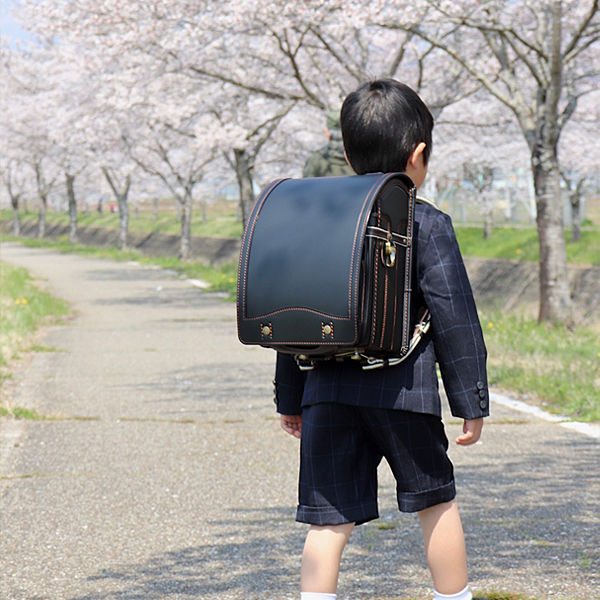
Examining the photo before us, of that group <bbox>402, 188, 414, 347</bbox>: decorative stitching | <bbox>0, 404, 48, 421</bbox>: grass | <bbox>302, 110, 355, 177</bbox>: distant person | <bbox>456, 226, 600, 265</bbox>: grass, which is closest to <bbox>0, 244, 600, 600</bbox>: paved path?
<bbox>0, 404, 48, 421</bbox>: grass

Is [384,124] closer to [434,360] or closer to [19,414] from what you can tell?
[434,360]

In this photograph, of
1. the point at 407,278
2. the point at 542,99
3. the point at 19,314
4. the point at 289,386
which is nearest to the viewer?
the point at 407,278

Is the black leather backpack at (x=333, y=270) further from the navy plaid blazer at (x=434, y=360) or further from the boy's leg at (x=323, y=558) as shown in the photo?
the boy's leg at (x=323, y=558)

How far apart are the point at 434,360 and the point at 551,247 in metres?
8.44

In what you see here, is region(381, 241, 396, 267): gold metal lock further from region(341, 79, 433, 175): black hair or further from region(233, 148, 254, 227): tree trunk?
region(233, 148, 254, 227): tree trunk

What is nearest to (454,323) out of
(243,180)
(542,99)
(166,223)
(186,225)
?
(542,99)

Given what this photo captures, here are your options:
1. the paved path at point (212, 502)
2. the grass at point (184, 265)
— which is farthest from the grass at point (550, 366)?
the grass at point (184, 265)

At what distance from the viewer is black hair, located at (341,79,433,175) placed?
8.34ft

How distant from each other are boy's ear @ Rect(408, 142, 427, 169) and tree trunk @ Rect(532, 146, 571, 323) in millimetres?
8203

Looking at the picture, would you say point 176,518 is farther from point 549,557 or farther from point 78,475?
point 549,557

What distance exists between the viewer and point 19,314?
40.5ft

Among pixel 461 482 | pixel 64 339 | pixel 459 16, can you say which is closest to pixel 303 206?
pixel 461 482

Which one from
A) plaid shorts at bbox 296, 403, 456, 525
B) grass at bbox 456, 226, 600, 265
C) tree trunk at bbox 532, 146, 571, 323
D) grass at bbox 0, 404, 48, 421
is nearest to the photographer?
plaid shorts at bbox 296, 403, 456, 525

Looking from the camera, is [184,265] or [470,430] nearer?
[470,430]
